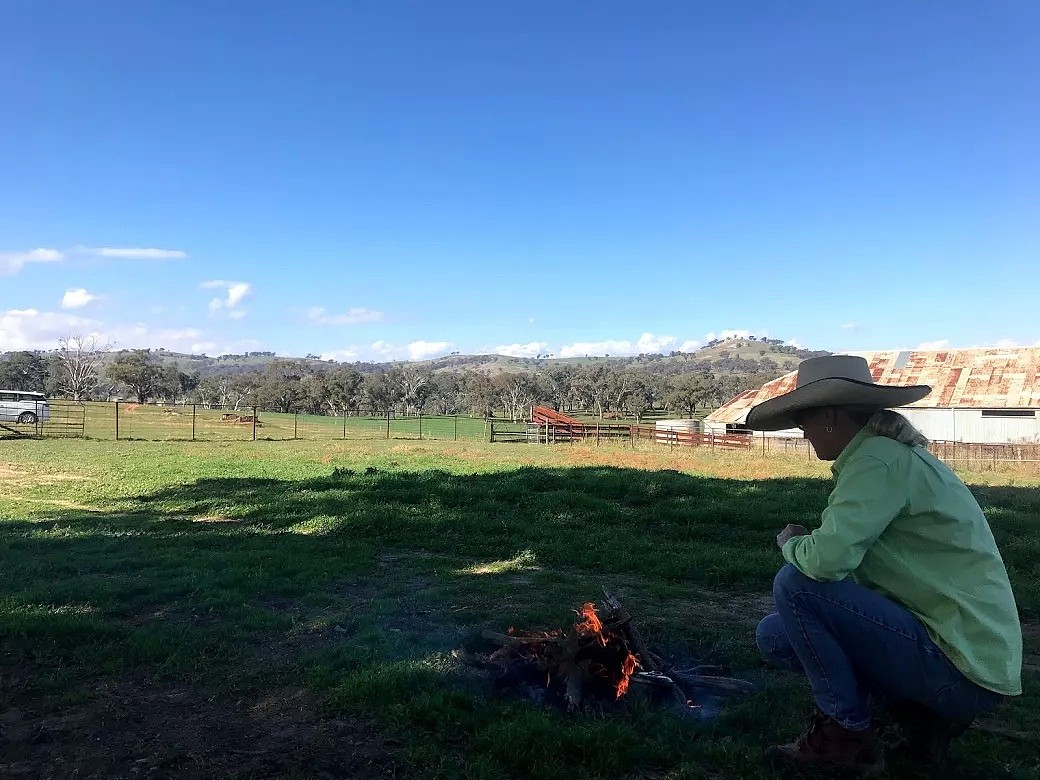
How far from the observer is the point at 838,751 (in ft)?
8.84

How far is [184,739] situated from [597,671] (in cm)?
208

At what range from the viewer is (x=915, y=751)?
2.79 metres

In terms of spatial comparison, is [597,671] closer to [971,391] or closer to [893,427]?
[893,427]

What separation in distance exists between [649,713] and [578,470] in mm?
10336

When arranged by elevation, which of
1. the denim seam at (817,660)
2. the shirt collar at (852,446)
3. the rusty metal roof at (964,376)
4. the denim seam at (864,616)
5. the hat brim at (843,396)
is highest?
the rusty metal roof at (964,376)

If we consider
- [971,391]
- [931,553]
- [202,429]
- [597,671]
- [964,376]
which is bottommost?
[202,429]

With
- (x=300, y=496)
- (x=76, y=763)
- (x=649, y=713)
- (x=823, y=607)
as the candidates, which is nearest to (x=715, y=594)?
(x=649, y=713)

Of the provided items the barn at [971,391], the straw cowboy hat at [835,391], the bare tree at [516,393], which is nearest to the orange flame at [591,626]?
the straw cowboy hat at [835,391]

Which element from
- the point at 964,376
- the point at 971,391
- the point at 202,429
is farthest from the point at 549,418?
the point at 964,376

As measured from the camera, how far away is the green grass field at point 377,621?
304 centimetres

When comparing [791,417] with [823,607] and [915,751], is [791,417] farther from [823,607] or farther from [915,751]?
[915,751]

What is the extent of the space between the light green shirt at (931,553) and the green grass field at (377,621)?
0.75 metres

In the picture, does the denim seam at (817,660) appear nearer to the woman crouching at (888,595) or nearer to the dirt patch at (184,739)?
the woman crouching at (888,595)

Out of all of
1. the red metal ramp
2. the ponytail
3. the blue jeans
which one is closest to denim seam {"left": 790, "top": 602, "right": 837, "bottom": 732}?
the blue jeans
